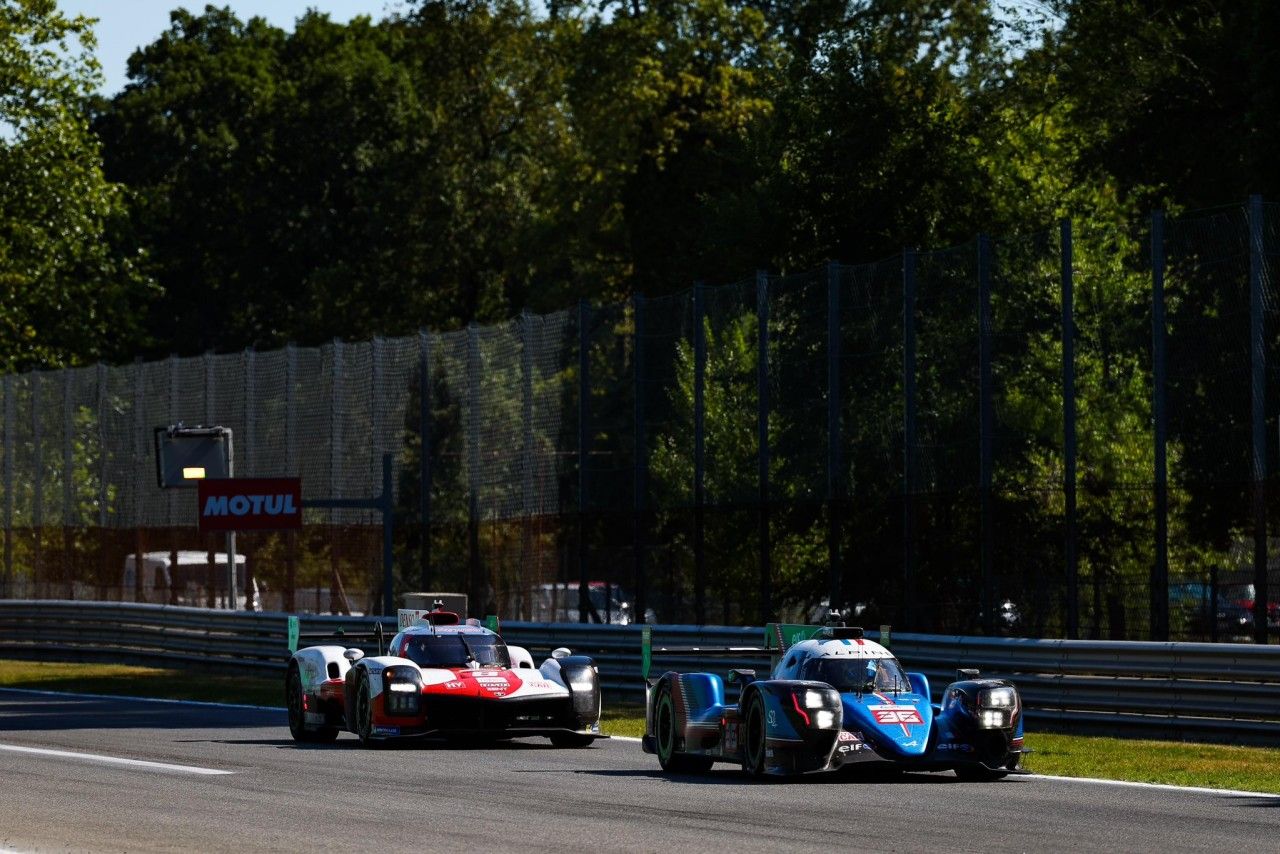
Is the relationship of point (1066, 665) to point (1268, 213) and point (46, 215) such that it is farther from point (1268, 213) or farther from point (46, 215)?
point (46, 215)


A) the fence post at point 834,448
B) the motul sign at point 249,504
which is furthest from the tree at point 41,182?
A: the fence post at point 834,448

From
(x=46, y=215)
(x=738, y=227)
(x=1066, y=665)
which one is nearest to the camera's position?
(x=1066, y=665)

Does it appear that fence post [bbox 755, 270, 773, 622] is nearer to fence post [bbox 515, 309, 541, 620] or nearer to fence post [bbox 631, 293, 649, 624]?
fence post [bbox 631, 293, 649, 624]

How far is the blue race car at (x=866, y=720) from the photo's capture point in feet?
54.3

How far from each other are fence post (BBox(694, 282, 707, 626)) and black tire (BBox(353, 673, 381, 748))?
9.04 metres

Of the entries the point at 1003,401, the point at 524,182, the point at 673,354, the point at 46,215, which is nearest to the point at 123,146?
the point at 524,182

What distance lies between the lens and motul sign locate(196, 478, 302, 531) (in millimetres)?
36062

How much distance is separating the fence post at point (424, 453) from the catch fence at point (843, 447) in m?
0.06

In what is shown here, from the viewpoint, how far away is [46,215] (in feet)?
197

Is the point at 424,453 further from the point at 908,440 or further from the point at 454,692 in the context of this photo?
the point at 454,692

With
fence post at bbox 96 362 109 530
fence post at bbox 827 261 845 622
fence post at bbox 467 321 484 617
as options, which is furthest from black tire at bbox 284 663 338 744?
fence post at bbox 96 362 109 530

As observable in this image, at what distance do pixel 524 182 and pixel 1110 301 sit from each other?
5087 cm

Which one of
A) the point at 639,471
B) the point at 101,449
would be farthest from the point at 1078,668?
the point at 101,449

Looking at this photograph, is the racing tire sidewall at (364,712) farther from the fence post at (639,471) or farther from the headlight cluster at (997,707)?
the fence post at (639,471)
